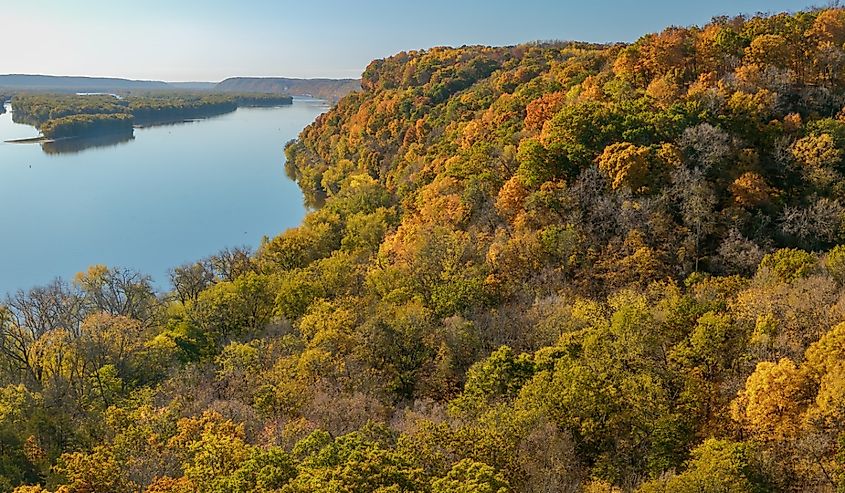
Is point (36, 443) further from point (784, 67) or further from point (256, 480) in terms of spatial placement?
point (784, 67)

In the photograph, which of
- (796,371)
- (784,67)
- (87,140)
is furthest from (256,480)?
(87,140)

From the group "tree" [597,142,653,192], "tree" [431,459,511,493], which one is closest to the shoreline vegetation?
"tree" [597,142,653,192]

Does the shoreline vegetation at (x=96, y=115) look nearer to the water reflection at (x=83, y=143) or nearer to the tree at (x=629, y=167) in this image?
the water reflection at (x=83, y=143)

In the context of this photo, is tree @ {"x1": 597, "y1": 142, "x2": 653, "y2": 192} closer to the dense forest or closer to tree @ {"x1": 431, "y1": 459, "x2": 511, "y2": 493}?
the dense forest

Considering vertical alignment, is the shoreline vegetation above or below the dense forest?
above

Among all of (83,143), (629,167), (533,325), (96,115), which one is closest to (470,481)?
(533,325)

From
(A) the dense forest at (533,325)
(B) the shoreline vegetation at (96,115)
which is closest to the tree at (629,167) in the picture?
(A) the dense forest at (533,325)
